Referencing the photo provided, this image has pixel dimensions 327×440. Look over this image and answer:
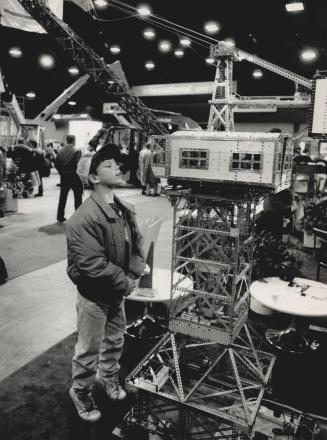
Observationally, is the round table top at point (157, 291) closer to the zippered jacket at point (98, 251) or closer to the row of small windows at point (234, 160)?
the zippered jacket at point (98, 251)

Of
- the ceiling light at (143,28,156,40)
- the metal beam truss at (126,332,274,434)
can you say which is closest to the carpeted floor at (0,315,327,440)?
the metal beam truss at (126,332,274,434)

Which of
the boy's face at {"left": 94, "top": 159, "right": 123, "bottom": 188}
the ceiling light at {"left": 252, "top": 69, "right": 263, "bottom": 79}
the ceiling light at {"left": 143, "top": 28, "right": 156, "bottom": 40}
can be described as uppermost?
the ceiling light at {"left": 143, "top": 28, "right": 156, "bottom": 40}

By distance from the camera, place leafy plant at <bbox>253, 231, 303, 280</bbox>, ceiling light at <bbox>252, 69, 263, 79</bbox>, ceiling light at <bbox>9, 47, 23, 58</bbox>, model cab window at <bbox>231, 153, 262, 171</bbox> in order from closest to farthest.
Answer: model cab window at <bbox>231, 153, 262, 171</bbox>
leafy plant at <bbox>253, 231, 303, 280</bbox>
ceiling light at <bbox>9, 47, 23, 58</bbox>
ceiling light at <bbox>252, 69, 263, 79</bbox>

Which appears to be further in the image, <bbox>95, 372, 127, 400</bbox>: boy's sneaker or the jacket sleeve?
<bbox>95, 372, 127, 400</bbox>: boy's sneaker

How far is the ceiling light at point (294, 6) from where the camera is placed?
29.6 feet

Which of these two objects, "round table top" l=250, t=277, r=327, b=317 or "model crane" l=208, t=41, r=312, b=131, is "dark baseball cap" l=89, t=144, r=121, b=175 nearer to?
"model crane" l=208, t=41, r=312, b=131

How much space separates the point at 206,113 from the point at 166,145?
2164 cm

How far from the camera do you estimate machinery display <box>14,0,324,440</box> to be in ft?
8.17

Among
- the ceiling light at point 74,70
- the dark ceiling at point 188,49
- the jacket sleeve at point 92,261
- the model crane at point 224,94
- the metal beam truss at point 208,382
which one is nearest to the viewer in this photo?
the jacket sleeve at point 92,261

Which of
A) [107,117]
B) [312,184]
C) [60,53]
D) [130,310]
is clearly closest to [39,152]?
[60,53]

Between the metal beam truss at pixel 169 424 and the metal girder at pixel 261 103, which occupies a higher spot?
the metal girder at pixel 261 103

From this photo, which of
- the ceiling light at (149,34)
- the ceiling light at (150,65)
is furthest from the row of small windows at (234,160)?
the ceiling light at (150,65)

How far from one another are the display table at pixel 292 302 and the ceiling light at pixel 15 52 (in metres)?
17.3

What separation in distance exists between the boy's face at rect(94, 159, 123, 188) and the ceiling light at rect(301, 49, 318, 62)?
1241 centimetres
